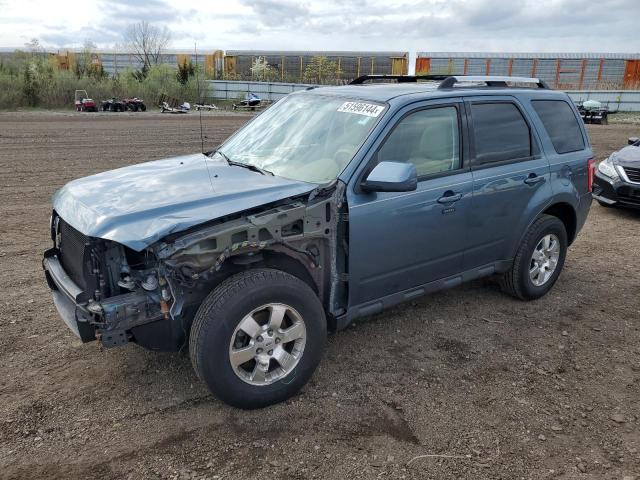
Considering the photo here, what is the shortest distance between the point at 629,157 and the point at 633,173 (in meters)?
0.35

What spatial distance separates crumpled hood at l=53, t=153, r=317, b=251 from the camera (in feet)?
9.84

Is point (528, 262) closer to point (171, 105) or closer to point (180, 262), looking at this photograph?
point (180, 262)

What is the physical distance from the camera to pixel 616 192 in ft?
28.4

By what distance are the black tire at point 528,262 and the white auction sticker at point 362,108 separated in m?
2.00

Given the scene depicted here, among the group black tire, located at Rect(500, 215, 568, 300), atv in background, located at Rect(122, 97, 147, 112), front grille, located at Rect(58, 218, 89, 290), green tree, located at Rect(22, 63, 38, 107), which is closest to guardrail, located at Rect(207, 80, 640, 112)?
atv in background, located at Rect(122, 97, 147, 112)

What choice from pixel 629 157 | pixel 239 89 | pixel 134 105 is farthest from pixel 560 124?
pixel 239 89

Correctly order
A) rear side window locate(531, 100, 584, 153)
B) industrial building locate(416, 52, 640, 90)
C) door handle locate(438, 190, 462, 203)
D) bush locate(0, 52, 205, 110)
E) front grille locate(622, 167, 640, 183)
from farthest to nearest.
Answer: industrial building locate(416, 52, 640, 90) < bush locate(0, 52, 205, 110) < front grille locate(622, 167, 640, 183) < rear side window locate(531, 100, 584, 153) < door handle locate(438, 190, 462, 203)

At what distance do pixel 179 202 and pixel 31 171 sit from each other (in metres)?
9.51

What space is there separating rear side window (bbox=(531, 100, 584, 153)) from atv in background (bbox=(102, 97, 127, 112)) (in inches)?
1136

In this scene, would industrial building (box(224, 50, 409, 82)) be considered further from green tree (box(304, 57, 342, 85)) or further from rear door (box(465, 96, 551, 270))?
rear door (box(465, 96, 551, 270))

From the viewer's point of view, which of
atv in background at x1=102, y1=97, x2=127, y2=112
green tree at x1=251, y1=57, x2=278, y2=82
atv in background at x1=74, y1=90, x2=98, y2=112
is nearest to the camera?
atv in background at x1=74, y1=90, x2=98, y2=112

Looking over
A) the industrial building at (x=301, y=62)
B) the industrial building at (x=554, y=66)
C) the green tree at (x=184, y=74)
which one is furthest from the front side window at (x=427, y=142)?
the industrial building at (x=301, y=62)

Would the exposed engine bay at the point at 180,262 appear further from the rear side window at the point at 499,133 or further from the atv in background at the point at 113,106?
the atv in background at the point at 113,106

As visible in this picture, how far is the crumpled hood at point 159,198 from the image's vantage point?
3.00 metres
